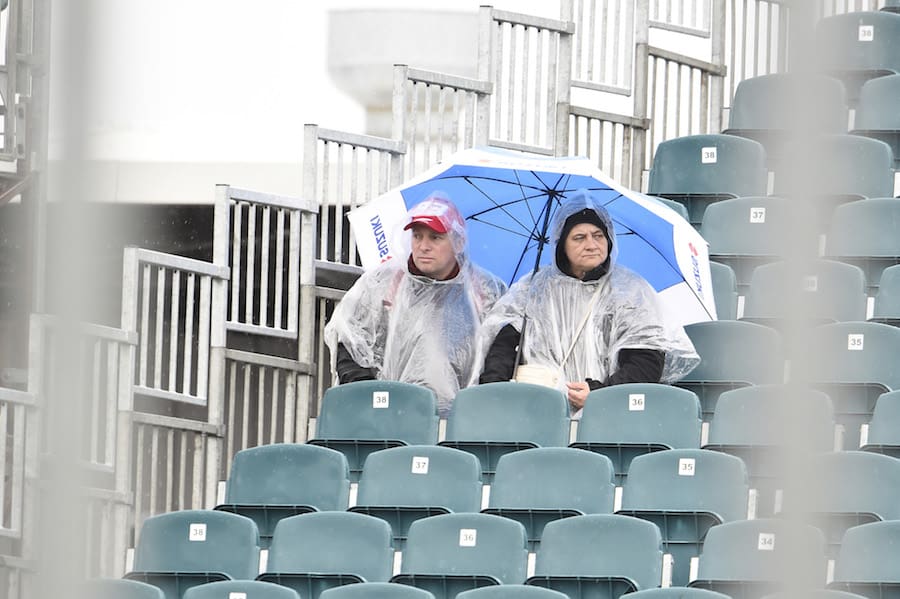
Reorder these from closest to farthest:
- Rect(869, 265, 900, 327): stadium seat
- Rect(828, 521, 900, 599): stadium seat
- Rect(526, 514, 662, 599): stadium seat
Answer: Rect(828, 521, 900, 599): stadium seat → Rect(526, 514, 662, 599): stadium seat → Rect(869, 265, 900, 327): stadium seat

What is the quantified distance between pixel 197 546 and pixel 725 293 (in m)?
2.14

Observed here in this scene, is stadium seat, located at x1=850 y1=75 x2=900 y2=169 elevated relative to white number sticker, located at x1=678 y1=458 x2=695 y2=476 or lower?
elevated

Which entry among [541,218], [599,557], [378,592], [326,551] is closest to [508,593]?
[378,592]

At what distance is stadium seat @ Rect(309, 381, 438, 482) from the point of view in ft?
16.4

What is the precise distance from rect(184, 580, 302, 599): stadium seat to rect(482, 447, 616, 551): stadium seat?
831mm

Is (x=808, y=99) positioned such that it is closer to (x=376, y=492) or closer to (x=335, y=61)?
(x=376, y=492)

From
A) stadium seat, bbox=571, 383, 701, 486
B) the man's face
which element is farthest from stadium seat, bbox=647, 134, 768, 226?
stadium seat, bbox=571, 383, 701, 486

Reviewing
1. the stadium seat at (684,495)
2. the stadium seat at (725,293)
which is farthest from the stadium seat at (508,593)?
the stadium seat at (725,293)

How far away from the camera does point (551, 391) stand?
4.88 metres

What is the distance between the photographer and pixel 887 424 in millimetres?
4723

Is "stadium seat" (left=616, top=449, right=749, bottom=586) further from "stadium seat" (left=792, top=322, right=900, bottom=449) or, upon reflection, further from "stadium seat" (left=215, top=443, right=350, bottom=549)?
"stadium seat" (left=215, top=443, right=350, bottom=549)

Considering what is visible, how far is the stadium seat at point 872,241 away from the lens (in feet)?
19.1

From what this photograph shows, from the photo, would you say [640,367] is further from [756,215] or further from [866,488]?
[756,215]

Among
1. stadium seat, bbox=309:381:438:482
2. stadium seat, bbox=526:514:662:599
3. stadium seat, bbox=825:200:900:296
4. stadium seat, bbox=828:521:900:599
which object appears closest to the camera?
stadium seat, bbox=828:521:900:599
